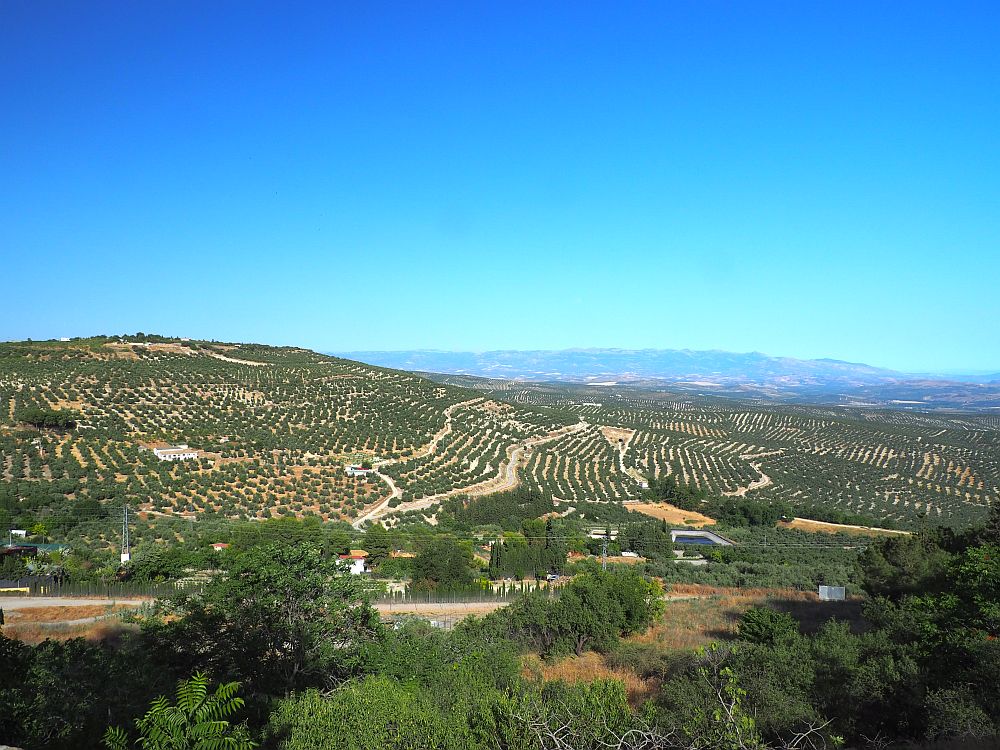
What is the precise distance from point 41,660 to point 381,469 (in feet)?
105

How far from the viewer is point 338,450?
4344 centimetres

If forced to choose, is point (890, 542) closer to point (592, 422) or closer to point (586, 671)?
point (586, 671)

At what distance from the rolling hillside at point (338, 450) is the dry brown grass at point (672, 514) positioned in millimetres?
1904

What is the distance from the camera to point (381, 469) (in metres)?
40.9

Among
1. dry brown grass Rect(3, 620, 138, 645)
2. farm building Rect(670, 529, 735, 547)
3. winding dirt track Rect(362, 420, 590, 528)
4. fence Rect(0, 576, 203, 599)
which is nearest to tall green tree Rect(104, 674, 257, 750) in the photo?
dry brown grass Rect(3, 620, 138, 645)

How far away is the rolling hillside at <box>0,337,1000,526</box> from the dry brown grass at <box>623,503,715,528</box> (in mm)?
1904

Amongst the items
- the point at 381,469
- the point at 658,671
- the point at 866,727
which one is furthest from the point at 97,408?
the point at 866,727

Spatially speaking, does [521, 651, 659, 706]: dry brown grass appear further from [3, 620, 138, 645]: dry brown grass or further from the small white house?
the small white house

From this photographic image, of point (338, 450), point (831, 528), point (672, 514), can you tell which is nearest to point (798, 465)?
point (831, 528)

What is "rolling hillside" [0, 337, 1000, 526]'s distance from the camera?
33.7 metres

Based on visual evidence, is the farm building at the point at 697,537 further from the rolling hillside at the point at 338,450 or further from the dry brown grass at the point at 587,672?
the dry brown grass at the point at 587,672

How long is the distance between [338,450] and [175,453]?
1070 cm

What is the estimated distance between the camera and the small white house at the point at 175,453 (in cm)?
3647

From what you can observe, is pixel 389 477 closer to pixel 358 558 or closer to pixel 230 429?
pixel 230 429
